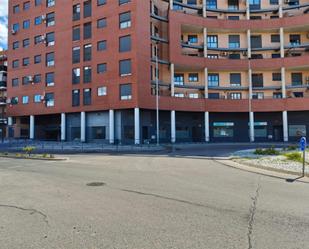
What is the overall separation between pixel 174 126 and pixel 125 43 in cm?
1492

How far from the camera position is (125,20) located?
132 ft

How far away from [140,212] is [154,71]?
128 ft

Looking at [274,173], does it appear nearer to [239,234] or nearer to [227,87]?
[239,234]

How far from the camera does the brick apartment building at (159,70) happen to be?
4038cm

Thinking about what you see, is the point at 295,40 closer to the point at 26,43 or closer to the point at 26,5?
the point at 26,43

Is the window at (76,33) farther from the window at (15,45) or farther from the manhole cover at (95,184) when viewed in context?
the manhole cover at (95,184)

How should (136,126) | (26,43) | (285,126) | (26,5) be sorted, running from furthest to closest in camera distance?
1. (26,5)
2. (26,43)
3. (285,126)
4. (136,126)

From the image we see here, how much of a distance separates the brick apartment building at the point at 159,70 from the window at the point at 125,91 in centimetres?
29

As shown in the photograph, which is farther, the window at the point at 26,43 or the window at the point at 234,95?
the window at the point at 26,43

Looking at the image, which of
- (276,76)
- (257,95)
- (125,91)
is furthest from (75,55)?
(276,76)

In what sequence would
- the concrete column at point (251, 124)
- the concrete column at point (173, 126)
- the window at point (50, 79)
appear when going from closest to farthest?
1. the concrete column at point (173, 126)
2. the concrete column at point (251, 124)
3. the window at point (50, 79)

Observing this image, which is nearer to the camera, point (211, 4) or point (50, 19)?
point (50, 19)

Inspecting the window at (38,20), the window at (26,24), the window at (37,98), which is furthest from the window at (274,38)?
the window at (26,24)

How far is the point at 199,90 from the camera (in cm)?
4872
